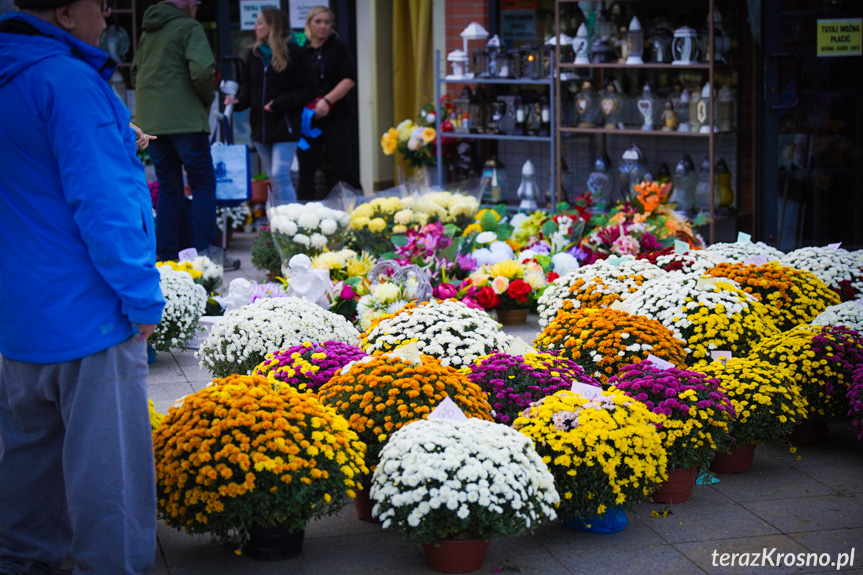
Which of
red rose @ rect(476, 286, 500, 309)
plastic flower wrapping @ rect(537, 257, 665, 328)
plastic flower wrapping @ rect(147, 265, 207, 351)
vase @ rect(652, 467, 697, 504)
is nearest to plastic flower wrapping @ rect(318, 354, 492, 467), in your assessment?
vase @ rect(652, 467, 697, 504)

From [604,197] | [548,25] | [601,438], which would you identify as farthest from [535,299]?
[548,25]

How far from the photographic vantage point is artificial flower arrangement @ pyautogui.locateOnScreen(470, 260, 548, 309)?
570 cm

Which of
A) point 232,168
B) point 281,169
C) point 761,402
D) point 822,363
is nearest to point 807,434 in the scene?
point 822,363

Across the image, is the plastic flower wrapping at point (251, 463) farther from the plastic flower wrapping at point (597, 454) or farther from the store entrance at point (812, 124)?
the store entrance at point (812, 124)

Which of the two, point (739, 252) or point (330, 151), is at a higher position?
point (330, 151)

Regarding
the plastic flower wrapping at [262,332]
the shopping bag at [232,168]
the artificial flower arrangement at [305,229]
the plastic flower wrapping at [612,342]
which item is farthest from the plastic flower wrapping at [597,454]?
the shopping bag at [232,168]

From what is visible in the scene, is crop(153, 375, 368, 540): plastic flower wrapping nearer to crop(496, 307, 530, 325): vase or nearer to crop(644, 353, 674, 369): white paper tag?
crop(644, 353, 674, 369): white paper tag

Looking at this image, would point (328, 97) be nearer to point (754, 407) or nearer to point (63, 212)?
point (754, 407)

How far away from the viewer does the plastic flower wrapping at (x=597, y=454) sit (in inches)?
119

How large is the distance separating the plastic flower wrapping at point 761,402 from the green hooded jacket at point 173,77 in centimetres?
400

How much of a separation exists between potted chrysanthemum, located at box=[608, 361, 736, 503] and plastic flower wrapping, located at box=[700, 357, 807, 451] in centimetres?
8

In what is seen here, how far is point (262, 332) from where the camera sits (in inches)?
165

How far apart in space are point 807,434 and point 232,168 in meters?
4.82

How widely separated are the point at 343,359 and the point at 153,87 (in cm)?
356
